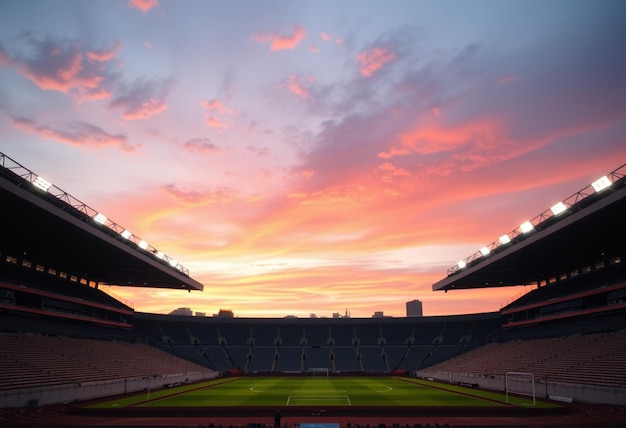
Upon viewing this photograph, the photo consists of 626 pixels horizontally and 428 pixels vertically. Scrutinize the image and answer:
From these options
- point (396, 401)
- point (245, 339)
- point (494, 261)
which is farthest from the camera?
point (245, 339)

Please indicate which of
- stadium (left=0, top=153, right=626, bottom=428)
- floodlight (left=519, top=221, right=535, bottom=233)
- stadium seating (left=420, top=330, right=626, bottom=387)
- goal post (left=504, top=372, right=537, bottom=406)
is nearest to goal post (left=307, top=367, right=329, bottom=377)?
stadium (left=0, top=153, right=626, bottom=428)

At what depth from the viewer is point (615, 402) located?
38.2 m

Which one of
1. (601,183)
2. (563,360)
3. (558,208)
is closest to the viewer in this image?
(601,183)

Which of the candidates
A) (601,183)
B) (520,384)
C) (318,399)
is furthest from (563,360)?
(318,399)

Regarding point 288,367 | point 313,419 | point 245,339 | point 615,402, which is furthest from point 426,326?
point 313,419

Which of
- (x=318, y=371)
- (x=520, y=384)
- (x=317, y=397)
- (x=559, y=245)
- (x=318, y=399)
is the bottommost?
(x=318, y=371)

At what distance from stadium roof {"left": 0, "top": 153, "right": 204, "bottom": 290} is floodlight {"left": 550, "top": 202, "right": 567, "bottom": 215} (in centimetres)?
4979

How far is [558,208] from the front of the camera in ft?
160

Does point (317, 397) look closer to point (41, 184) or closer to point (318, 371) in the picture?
point (41, 184)

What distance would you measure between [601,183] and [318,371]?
211 feet

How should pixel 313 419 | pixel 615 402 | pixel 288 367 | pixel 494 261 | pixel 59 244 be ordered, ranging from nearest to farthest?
pixel 313 419 < pixel 615 402 < pixel 59 244 < pixel 494 261 < pixel 288 367

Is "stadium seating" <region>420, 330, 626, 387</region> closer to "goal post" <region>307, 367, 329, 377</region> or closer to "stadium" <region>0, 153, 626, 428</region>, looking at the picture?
"stadium" <region>0, 153, 626, 428</region>

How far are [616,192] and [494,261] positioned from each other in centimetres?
2603

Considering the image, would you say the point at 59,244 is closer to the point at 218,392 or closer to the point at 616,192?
the point at 218,392
